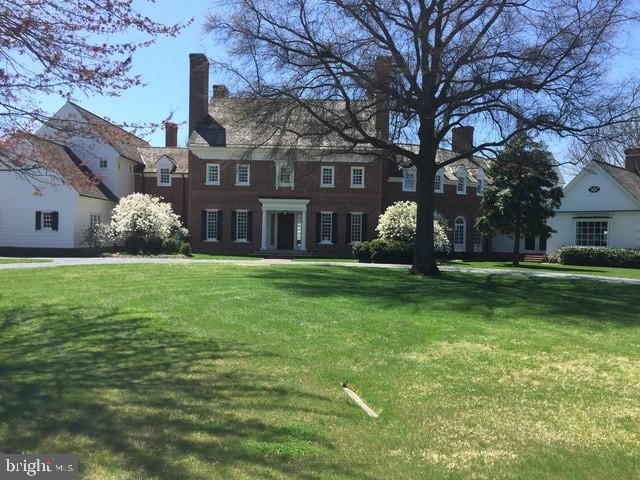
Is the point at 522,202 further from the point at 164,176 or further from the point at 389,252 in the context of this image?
the point at 164,176

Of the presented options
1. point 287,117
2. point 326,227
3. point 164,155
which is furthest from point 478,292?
point 164,155

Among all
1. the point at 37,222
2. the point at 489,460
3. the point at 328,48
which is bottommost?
the point at 489,460

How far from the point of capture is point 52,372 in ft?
22.8

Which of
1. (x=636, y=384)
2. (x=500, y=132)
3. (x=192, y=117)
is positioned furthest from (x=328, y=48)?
(x=192, y=117)

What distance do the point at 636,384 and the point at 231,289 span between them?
32.0ft

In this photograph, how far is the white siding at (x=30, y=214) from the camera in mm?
35000

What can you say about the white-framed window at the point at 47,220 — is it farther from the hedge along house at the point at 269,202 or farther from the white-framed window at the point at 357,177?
the white-framed window at the point at 357,177

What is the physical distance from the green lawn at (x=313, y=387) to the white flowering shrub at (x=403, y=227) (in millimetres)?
20224

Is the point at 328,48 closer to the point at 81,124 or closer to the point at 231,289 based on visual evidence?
the point at 231,289

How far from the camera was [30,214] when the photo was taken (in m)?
35.2

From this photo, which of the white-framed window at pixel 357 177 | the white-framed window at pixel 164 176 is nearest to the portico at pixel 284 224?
the white-framed window at pixel 357 177

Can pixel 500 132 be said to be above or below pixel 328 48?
below

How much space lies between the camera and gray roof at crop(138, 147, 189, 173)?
43344 millimetres

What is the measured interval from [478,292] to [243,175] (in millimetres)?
25230
